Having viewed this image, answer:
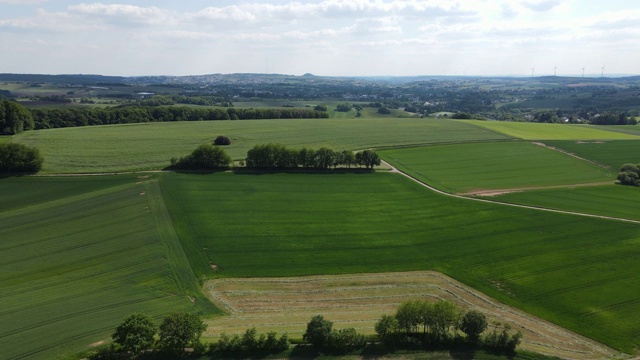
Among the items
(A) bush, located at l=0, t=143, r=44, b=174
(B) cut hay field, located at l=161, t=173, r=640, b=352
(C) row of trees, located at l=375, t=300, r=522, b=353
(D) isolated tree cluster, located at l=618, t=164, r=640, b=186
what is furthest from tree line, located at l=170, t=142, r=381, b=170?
(C) row of trees, located at l=375, t=300, r=522, b=353

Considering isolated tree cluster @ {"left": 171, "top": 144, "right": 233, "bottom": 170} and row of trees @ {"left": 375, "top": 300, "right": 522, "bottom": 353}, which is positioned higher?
isolated tree cluster @ {"left": 171, "top": 144, "right": 233, "bottom": 170}

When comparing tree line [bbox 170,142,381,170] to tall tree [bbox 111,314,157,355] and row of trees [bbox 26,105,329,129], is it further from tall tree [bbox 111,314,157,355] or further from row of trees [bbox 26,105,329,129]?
row of trees [bbox 26,105,329,129]

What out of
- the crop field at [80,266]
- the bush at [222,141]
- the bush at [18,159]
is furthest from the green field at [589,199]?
the bush at [18,159]

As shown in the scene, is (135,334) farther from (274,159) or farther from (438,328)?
(274,159)

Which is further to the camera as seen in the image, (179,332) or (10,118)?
(10,118)

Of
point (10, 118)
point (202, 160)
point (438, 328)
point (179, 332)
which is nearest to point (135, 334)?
point (179, 332)

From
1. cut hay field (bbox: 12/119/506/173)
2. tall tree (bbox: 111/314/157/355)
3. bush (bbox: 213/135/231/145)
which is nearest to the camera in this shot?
tall tree (bbox: 111/314/157/355)

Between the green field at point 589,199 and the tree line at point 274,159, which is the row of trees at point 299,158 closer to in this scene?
the tree line at point 274,159
